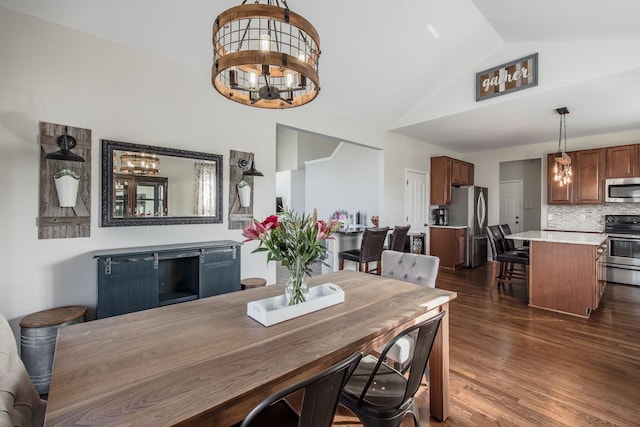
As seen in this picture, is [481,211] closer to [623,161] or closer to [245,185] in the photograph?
[623,161]

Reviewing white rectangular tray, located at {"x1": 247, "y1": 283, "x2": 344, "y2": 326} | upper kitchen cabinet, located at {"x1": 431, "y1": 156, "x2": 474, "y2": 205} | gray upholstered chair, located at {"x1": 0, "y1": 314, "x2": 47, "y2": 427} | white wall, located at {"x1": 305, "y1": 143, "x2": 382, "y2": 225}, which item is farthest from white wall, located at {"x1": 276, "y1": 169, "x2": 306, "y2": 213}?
gray upholstered chair, located at {"x1": 0, "y1": 314, "x2": 47, "y2": 427}

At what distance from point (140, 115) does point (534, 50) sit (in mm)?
4493

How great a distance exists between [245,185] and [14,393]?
258 cm

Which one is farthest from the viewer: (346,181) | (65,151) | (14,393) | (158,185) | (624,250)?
(346,181)

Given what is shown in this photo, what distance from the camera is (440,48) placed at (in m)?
3.58

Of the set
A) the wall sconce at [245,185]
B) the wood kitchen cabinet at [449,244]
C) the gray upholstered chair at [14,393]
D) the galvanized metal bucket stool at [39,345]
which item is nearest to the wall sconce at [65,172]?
the galvanized metal bucket stool at [39,345]

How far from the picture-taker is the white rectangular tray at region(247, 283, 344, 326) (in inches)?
52.1

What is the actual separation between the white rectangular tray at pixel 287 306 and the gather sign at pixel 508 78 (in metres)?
3.73

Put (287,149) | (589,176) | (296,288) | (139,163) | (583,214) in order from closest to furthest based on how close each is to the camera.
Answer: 1. (296,288)
2. (139,163)
3. (589,176)
4. (583,214)
5. (287,149)

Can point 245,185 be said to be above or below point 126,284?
above

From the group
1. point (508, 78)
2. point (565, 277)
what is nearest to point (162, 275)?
point (565, 277)

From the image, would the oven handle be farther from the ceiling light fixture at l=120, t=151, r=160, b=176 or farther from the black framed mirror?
the ceiling light fixture at l=120, t=151, r=160, b=176

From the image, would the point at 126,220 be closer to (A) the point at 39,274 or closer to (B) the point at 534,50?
(A) the point at 39,274

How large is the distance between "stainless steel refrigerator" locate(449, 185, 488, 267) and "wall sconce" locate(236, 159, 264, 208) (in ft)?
15.3
